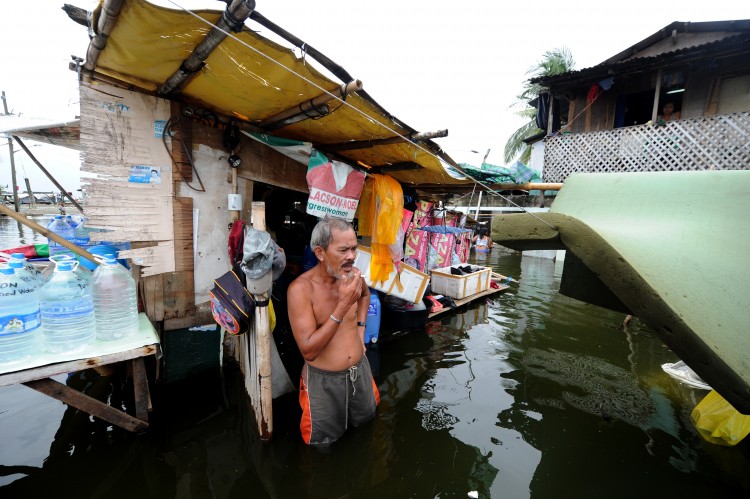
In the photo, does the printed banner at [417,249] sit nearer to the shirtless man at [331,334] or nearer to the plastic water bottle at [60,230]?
the shirtless man at [331,334]

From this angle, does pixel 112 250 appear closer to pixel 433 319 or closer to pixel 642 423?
pixel 433 319

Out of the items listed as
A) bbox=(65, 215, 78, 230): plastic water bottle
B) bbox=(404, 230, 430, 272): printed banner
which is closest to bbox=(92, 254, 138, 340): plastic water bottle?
bbox=(65, 215, 78, 230): plastic water bottle

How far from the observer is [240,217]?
12.7ft

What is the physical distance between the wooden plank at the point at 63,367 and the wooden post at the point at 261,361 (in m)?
0.87

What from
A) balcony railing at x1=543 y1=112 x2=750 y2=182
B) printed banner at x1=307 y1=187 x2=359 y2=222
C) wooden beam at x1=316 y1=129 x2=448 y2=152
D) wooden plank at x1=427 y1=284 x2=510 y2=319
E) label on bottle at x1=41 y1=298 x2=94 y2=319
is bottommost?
wooden plank at x1=427 y1=284 x2=510 y2=319

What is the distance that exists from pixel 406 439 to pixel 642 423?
294cm

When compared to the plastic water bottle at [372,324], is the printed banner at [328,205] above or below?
above

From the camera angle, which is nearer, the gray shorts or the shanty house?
the gray shorts

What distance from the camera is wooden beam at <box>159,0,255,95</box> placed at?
1.63 meters

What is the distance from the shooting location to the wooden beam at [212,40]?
163 centimetres

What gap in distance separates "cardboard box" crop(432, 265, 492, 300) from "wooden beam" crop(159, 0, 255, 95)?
6700mm

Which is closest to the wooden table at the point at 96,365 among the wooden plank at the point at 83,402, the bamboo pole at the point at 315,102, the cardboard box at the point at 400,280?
the wooden plank at the point at 83,402

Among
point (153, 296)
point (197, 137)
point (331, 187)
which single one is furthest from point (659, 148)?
point (153, 296)

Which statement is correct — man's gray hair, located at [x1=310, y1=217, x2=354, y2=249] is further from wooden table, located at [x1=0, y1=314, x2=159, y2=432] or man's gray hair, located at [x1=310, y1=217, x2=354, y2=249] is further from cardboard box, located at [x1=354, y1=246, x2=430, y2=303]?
cardboard box, located at [x1=354, y1=246, x2=430, y2=303]
